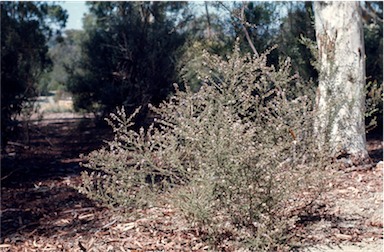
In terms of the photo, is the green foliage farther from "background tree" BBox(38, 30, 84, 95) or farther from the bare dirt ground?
the bare dirt ground

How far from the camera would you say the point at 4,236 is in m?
4.44

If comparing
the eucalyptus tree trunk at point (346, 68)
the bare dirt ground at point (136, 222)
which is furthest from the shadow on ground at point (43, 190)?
the eucalyptus tree trunk at point (346, 68)

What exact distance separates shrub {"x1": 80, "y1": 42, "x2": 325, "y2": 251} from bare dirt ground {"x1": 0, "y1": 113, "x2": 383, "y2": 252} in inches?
8.8

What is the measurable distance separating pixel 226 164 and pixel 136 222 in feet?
4.25

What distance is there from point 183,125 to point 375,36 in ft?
26.4

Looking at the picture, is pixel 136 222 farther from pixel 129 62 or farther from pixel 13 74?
pixel 129 62

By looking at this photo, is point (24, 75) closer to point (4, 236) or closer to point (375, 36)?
point (4, 236)

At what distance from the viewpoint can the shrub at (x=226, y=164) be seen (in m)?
3.42

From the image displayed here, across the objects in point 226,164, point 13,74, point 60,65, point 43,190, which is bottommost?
point 43,190

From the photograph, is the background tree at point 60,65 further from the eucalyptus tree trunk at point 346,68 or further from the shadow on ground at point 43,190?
the eucalyptus tree trunk at point 346,68

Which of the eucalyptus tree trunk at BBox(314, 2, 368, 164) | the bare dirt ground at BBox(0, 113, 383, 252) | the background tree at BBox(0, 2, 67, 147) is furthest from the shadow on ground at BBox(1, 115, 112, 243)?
the eucalyptus tree trunk at BBox(314, 2, 368, 164)

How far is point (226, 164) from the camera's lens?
3.41 metres

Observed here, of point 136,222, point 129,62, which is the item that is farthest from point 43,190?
point 129,62

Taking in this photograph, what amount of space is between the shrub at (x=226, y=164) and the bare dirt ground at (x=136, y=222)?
22 cm
